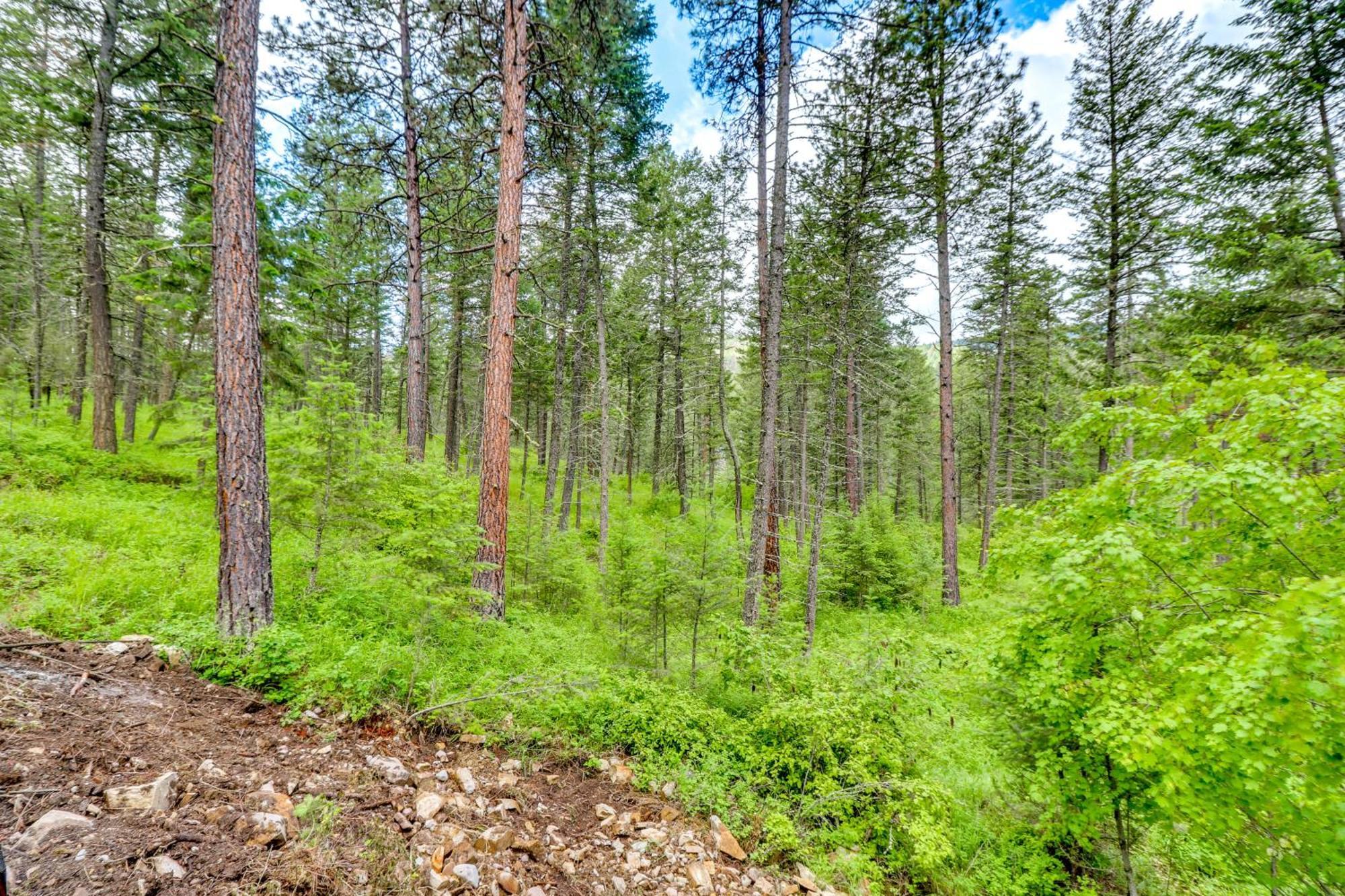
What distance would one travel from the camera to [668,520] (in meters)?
8.71

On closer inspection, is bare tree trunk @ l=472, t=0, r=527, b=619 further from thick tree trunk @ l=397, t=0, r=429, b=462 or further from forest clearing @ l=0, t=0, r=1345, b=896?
thick tree trunk @ l=397, t=0, r=429, b=462

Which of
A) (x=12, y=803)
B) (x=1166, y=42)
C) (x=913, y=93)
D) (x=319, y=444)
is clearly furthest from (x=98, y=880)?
(x=1166, y=42)

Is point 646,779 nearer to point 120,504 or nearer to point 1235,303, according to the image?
point 120,504

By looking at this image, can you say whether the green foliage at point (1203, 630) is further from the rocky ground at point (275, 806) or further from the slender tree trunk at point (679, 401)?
the slender tree trunk at point (679, 401)

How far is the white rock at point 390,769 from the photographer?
3.39 meters

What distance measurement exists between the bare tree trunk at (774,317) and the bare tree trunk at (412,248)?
6.28m

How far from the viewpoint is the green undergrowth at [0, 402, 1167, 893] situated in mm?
4133

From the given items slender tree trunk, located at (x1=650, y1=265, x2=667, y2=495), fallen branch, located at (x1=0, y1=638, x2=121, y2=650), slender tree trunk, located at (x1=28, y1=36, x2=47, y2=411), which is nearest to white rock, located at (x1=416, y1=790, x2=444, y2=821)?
fallen branch, located at (x1=0, y1=638, x2=121, y2=650)

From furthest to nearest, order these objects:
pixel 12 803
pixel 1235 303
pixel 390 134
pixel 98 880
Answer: pixel 390 134
pixel 1235 303
pixel 12 803
pixel 98 880

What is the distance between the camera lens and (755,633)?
5801 mm

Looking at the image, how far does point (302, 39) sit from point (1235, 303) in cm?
1670

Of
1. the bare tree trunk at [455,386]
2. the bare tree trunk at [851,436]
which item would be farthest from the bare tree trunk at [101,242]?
the bare tree trunk at [851,436]

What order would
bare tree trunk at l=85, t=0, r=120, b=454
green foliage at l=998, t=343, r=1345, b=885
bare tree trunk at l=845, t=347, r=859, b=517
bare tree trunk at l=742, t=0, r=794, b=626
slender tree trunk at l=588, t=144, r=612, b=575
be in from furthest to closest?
slender tree trunk at l=588, t=144, r=612, b=575 < bare tree trunk at l=845, t=347, r=859, b=517 < bare tree trunk at l=85, t=0, r=120, b=454 < bare tree trunk at l=742, t=0, r=794, b=626 < green foliage at l=998, t=343, r=1345, b=885

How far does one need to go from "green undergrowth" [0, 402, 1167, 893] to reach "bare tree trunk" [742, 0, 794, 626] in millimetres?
665
